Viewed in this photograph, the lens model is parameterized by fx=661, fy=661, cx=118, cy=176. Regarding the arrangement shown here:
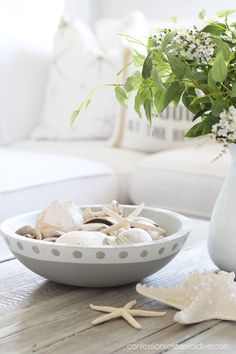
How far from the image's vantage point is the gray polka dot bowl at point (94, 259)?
43.6 inches

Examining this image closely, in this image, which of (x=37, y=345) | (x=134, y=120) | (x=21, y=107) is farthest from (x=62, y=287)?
(x=21, y=107)

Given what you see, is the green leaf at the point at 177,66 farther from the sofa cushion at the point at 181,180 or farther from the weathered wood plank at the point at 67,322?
the sofa cushion at the point at 181,180

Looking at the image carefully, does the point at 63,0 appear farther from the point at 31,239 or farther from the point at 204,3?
the point at 31,239

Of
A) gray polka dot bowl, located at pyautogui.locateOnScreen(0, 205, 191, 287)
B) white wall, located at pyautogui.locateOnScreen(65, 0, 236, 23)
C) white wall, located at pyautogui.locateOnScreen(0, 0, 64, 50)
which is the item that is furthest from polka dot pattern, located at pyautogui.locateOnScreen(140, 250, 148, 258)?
white wall, located at pyautogui.locateOnScreen(65, 0, 236, 23)

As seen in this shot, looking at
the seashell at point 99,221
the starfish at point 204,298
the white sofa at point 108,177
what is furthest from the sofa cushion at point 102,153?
the starfish at point 204,298

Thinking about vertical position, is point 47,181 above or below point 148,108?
below

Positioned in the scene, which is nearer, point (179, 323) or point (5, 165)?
point (179, 323)

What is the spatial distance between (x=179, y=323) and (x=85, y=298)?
18cm

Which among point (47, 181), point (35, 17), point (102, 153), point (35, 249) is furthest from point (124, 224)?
point (35, 17)

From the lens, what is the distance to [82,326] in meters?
1.02

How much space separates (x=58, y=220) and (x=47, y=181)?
40.2 inches

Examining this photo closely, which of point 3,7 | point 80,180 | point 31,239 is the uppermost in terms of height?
point 3,7

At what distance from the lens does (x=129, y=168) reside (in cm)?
256

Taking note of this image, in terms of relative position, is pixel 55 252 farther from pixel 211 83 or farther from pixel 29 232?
pixel 211 83
